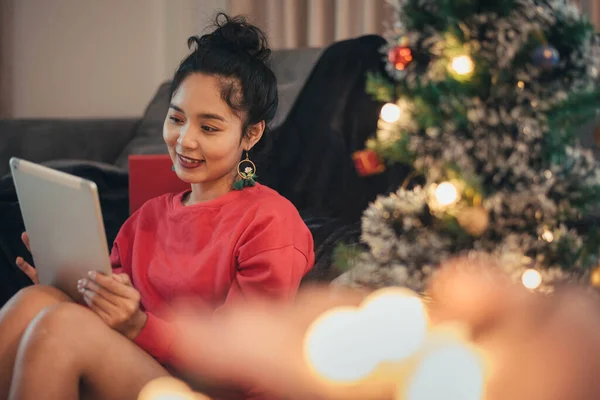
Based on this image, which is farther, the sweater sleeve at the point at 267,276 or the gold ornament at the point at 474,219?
the sweater sleeve at the point at 267,276

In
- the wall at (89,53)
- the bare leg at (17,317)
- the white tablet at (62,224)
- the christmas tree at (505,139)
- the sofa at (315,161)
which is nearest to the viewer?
the christmas tree at (505,139)

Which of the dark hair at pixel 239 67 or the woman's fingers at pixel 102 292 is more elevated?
the dark hair at pixel 239 67

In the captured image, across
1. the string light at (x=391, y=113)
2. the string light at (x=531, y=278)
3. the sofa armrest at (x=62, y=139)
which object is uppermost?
the string light at (x=391, y=113)

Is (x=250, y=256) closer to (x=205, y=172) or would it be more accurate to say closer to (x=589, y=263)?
(x=205, y=172)

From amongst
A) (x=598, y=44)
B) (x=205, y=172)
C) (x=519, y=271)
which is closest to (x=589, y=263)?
(x=519, y=271)

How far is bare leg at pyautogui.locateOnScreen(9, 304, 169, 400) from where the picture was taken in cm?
103

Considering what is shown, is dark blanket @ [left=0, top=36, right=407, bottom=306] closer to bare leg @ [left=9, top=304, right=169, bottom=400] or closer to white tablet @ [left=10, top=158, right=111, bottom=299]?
white tablet @ [left=10, top=158, right=111, bottom=299]

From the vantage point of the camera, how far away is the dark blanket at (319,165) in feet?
5.84

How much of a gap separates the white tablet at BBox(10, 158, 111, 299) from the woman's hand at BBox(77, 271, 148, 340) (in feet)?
0.06

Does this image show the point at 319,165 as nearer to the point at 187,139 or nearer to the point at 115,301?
the point at 187,139

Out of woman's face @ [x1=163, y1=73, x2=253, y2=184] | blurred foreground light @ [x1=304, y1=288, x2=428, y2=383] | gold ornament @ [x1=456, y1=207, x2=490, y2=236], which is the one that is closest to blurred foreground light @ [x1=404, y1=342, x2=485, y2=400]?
blurred foreground light @ [x1=304, y1=288, x2=428, y2=383]

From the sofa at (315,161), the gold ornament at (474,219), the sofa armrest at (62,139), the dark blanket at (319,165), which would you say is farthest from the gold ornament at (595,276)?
the sofa armrest at (62,139)

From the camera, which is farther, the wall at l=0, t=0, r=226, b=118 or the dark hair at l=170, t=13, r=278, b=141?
the wall at l=0, t=0, r=226, b=118

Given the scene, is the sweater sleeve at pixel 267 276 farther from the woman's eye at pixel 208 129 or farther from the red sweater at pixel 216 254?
the woman's eye at pixel 208 129
